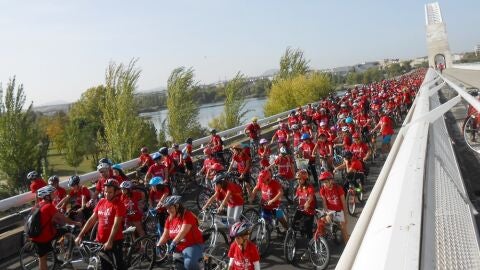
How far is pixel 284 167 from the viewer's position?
12000 millimetres

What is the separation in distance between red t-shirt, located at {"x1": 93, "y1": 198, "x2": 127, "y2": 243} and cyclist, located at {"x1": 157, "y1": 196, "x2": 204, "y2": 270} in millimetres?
974

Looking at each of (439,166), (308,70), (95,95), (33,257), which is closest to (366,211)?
(439,166)

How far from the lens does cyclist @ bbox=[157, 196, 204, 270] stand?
22.1 ft

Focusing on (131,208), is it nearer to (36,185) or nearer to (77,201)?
(77,201)

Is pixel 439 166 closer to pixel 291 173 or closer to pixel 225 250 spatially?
pixel 225 250

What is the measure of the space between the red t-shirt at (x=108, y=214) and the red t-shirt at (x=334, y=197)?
3.95 m

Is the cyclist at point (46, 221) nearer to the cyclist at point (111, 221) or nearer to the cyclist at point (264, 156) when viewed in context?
the cyclist at point (111, 221)

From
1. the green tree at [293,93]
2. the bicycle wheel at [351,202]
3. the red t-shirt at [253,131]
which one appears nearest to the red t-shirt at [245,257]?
the bicycle wheel at [351,202]

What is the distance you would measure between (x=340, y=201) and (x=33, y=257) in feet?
20.9

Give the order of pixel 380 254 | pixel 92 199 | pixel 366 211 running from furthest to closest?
pixel 92 199, pixel 366 211, pixel 380 254

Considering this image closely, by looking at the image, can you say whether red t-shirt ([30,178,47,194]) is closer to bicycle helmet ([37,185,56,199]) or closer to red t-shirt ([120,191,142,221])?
red t-shirt ([120,191,142,221])

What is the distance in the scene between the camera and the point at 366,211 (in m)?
2.68

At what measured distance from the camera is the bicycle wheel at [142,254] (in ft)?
27.0

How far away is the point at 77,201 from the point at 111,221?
128 inches
